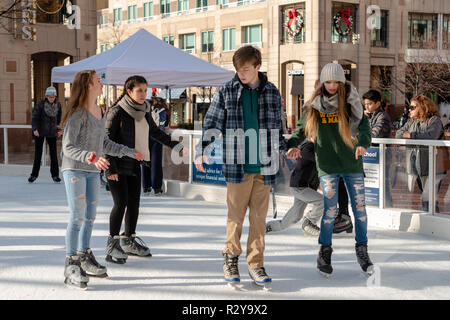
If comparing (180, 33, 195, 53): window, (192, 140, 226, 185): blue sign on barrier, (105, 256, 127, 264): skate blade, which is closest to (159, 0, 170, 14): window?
(180, 33, 195, 53): window

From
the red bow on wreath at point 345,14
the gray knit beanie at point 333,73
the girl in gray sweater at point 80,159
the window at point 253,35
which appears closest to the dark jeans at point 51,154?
the girl in gray sweater at point 80,159

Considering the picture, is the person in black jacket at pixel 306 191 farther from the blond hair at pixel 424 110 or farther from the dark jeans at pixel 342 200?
the blond hair at pixel 424 110

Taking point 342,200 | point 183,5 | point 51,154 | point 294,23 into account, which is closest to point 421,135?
point 342,200

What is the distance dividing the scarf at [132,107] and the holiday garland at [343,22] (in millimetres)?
34816

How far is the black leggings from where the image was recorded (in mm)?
5809

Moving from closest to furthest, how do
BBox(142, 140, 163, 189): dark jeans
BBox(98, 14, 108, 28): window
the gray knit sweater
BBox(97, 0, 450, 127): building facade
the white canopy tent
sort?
1. the gray knit sweater
2. BBox(142, 140, 163, 189): dark jeans
3. the white canopy tent
4. BBox(97, 0, 450, 127): building facade
5. BBox(98, 14, 108, 28): window

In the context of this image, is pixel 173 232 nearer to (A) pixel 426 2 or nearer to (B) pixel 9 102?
(B) pixel 9 102

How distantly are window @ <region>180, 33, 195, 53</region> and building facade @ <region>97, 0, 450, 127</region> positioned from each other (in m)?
1.38

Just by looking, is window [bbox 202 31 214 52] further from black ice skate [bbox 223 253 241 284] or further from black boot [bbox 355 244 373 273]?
black ice skate [bbox 223 253 241 284]

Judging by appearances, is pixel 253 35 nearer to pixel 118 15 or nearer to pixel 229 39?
pixel 229 39

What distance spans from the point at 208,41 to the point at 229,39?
2436 millimetres

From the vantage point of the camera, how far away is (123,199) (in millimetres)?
5824
